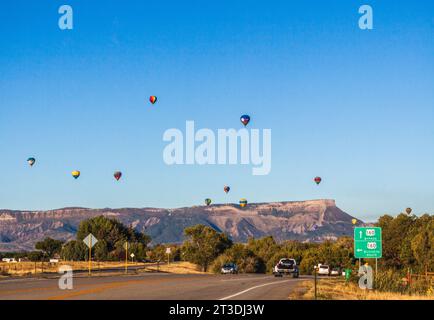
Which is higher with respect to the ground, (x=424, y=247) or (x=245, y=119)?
(x=245, y=119)

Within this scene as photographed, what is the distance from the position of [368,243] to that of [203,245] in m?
81.2

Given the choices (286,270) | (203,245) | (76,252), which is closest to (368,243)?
(286,270)

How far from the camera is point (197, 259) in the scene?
113 meters

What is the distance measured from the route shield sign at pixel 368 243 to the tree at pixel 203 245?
76037 mm

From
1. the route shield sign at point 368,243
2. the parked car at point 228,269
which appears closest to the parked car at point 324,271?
the parked car at point 228,269

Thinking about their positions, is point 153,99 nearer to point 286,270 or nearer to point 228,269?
point 228,269

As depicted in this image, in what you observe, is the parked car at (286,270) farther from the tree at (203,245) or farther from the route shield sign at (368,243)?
the tree at (203,245)

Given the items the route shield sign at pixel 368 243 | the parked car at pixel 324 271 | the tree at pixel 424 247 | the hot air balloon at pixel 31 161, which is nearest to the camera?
the route shield sign at pixel 368 243

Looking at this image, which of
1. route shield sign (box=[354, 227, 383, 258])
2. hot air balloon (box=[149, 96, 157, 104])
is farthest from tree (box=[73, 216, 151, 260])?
route shield sign (box=[354, 227, 383, 258])

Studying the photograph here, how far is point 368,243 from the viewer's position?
35688mm

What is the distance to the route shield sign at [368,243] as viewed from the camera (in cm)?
3553

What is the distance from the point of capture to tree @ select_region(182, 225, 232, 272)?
114 metres

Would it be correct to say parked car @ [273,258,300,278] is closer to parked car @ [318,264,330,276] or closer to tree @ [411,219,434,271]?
parked car @ [318,264,330,276]
